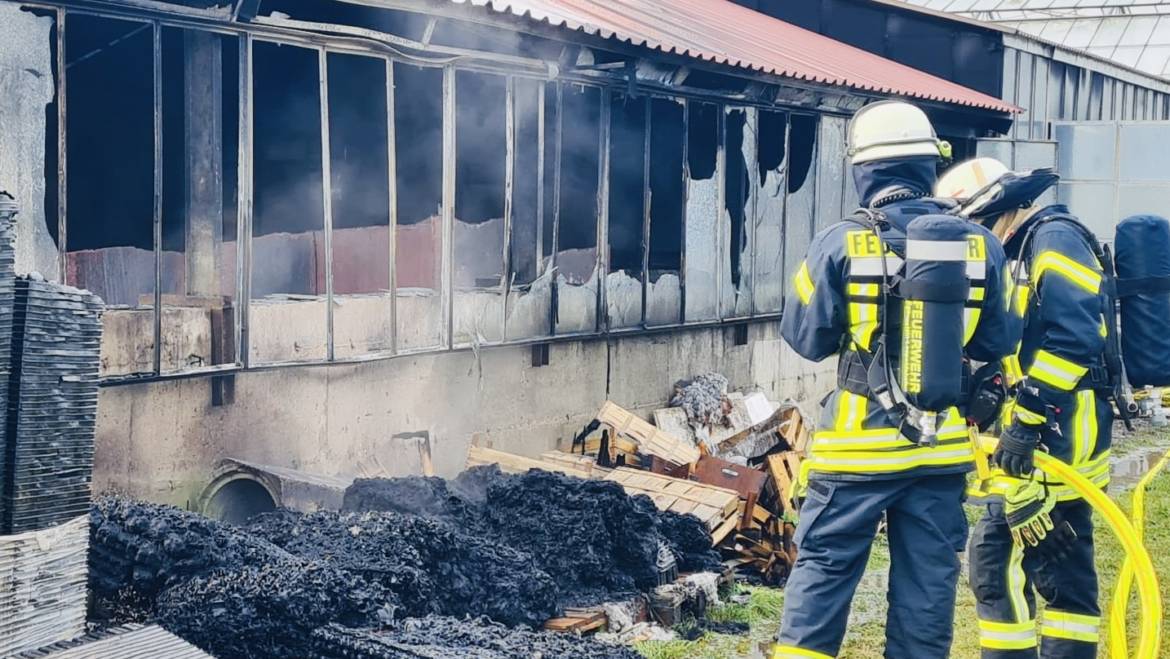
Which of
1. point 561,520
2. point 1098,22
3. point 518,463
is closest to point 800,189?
point 518,463

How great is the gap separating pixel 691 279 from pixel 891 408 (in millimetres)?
6897

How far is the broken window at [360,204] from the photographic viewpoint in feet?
25.7

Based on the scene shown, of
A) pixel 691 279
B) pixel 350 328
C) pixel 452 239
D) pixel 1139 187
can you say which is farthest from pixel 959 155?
pixel 350 328

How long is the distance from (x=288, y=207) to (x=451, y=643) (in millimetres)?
3615

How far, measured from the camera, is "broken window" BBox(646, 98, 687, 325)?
10.7 meters

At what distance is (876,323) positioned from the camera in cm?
450

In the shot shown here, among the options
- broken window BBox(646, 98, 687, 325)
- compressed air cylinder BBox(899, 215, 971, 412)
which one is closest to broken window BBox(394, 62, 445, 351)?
broken window BBox(646, 98, 687, 325)

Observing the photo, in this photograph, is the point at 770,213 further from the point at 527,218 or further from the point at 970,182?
the point at 970,182

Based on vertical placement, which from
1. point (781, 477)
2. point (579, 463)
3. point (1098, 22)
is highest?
point (1098, 22)

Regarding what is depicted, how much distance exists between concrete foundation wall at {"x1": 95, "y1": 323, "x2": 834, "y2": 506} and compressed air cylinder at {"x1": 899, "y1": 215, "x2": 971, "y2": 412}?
13.4 ft

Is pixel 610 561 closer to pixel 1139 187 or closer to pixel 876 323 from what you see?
pixel 876 323

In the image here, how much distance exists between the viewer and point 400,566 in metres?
5.54

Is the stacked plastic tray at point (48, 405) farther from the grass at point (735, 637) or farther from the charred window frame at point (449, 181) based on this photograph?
the grass at point (735, 637)

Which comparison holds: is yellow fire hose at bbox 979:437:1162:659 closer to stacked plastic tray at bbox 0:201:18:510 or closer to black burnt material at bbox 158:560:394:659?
black burnt material at bbox 158:560:394:659
